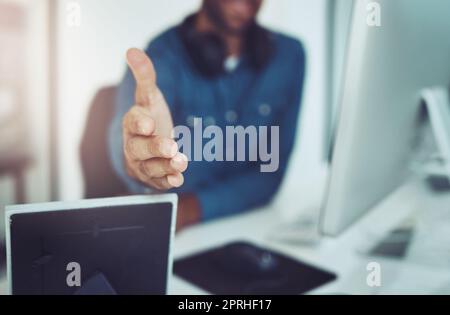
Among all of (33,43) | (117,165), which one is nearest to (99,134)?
(117,165)

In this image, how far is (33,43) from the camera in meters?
1.77

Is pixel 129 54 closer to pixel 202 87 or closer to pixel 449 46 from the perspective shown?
pixel 449 46

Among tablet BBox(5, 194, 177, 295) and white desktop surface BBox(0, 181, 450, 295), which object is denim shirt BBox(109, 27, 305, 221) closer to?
white desktop surface BBox(0, 181, 450, 295)

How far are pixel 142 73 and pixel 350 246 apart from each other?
60 centimetres

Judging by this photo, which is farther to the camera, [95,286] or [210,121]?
[210,121]

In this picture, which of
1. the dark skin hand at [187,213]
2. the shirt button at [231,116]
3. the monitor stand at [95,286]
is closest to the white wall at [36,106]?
the shirt button at [231,116]

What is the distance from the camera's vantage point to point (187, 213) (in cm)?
118

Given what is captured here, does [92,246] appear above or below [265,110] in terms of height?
below

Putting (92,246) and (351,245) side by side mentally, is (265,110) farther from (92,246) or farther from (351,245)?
(92,246)

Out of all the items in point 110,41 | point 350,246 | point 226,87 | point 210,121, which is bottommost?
point 350,246

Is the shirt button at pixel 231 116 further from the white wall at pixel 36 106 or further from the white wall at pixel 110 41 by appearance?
the white wall at pixel 36 106

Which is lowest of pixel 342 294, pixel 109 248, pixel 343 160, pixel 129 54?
pixel 342 294

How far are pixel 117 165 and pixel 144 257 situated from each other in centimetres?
44

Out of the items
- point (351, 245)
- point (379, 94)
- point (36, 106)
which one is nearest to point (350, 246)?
point (351, 245)
